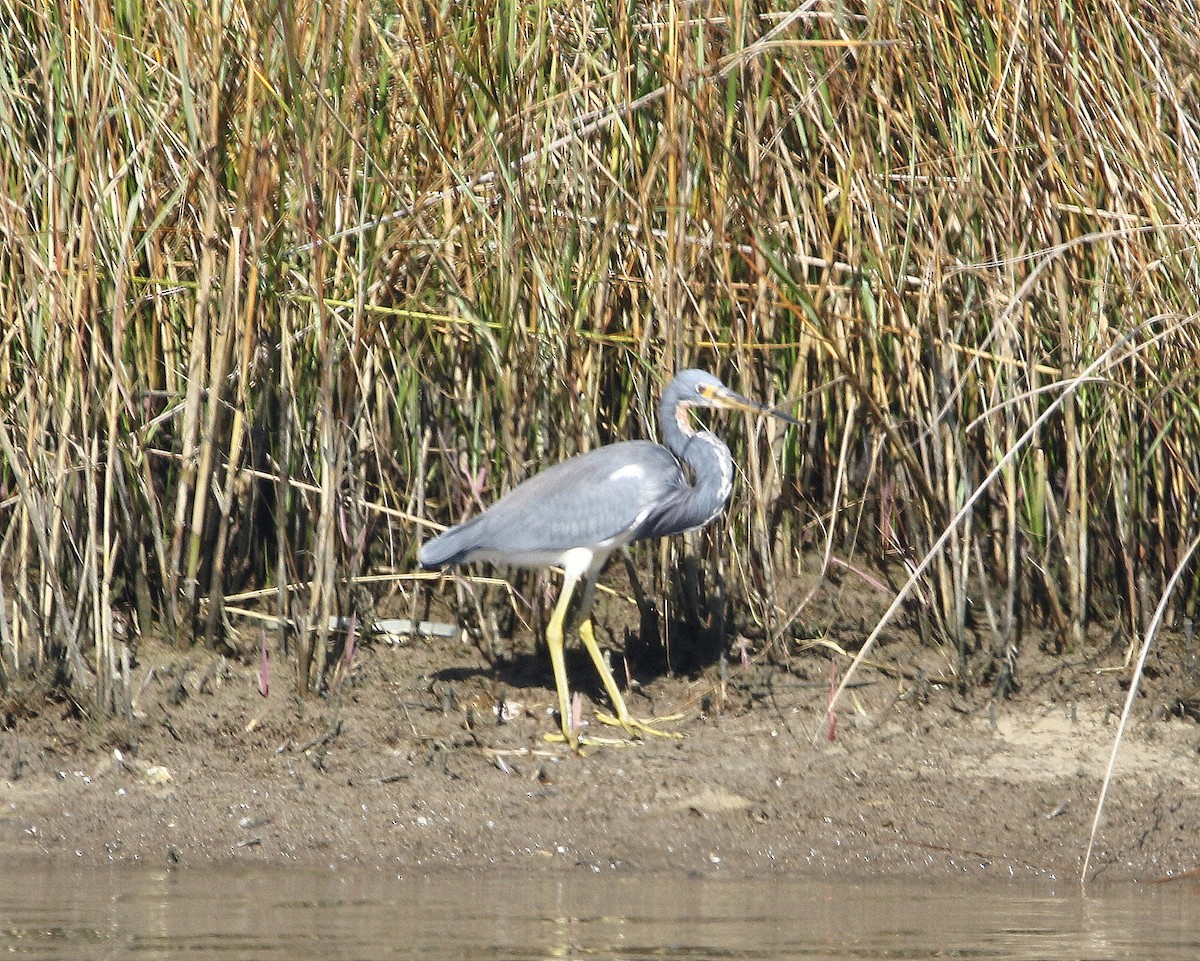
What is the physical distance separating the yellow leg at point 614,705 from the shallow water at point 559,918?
876mm

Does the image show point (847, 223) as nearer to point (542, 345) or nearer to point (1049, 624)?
point (542, 345)

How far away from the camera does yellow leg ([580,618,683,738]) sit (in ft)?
17.8

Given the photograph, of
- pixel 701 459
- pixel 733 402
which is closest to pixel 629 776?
pixel 701 459

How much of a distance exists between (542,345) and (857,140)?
1.13 metres

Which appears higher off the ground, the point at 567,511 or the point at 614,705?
the point at 567,511

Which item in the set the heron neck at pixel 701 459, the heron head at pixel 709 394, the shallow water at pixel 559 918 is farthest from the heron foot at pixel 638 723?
the heron head at pixel 709 394

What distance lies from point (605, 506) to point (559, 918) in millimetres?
1522

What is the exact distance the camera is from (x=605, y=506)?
5.26 m

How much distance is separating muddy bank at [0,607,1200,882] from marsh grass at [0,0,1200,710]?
0.57 ft

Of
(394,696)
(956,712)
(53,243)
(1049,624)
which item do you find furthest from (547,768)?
(53,243)

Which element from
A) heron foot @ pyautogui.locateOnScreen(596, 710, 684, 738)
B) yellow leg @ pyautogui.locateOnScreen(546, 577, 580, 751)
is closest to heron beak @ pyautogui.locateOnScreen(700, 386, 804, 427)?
yellow leg @ pyautogui.locateOnScreen(546, 577, 580, 751)

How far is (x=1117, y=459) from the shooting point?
17.0 feet

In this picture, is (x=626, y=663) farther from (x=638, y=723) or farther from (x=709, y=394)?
(x=709, y=394)

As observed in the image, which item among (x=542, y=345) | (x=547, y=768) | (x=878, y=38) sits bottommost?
(x=547, y=768)
